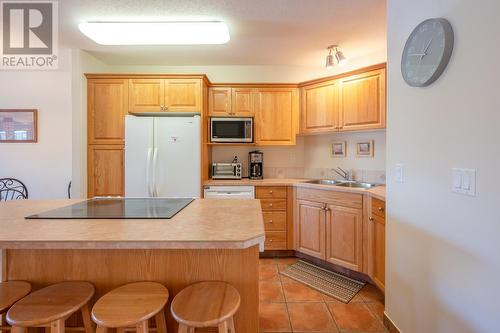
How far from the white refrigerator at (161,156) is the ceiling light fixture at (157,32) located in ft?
2.62

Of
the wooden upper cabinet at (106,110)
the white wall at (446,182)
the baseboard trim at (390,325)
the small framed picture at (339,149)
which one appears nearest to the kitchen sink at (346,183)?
the small framed picture at (339,149)

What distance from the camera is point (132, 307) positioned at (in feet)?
3.24

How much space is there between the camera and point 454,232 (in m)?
1.15

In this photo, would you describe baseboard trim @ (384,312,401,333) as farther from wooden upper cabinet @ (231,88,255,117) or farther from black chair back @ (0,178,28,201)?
black chair back @ (0,178,28,201)

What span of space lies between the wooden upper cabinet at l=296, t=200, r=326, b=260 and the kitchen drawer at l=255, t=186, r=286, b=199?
22cm

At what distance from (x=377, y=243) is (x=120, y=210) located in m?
2.04

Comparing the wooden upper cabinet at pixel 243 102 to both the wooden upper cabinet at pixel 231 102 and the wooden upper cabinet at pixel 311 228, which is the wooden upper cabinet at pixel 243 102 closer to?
the wooden upper cabinet at pixel 231 102

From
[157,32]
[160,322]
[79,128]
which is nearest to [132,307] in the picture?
[160,322]

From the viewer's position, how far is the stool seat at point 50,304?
0.95 m

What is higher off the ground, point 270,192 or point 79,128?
point 79,128

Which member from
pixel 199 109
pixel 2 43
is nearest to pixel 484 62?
pixel 199 109

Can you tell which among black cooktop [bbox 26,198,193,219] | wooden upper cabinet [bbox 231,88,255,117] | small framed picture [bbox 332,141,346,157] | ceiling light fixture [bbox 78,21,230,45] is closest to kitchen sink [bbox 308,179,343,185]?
small framed picture [bbox 332,141,346,157]

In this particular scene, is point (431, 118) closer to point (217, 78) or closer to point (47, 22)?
point (217, 78)

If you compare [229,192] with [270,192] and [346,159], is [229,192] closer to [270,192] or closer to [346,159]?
[270,192]
